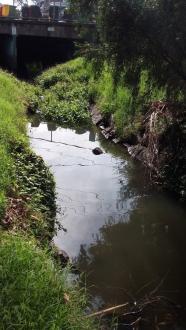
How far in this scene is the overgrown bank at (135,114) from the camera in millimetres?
11445

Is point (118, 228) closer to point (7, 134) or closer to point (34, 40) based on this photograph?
point (7, 134)

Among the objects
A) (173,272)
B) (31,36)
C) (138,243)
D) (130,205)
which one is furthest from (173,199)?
(31,36)

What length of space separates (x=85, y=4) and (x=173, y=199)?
4.91 m

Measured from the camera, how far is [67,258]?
734cm

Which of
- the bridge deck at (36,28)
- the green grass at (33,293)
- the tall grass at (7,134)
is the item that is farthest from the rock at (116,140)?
the bridge deck at (36,28)

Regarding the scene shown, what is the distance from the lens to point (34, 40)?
3161 centimetres

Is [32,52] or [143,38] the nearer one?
[143,38]

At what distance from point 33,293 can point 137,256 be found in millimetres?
3604

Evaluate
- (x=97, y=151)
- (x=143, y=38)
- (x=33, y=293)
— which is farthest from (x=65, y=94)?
(x=33, y=293)

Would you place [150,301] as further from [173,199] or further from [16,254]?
[173,199]

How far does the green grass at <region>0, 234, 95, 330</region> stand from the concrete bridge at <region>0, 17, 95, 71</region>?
886 inches

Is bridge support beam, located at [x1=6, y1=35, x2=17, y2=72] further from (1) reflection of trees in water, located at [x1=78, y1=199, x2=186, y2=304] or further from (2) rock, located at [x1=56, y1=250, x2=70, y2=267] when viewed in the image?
(2) rock, located at [x1=56, y1=250, x2=70, y2=267]

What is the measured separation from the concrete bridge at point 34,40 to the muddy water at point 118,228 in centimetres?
1564

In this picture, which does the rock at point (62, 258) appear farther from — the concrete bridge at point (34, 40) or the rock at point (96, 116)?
the concrete bridge at point (34, 40)
